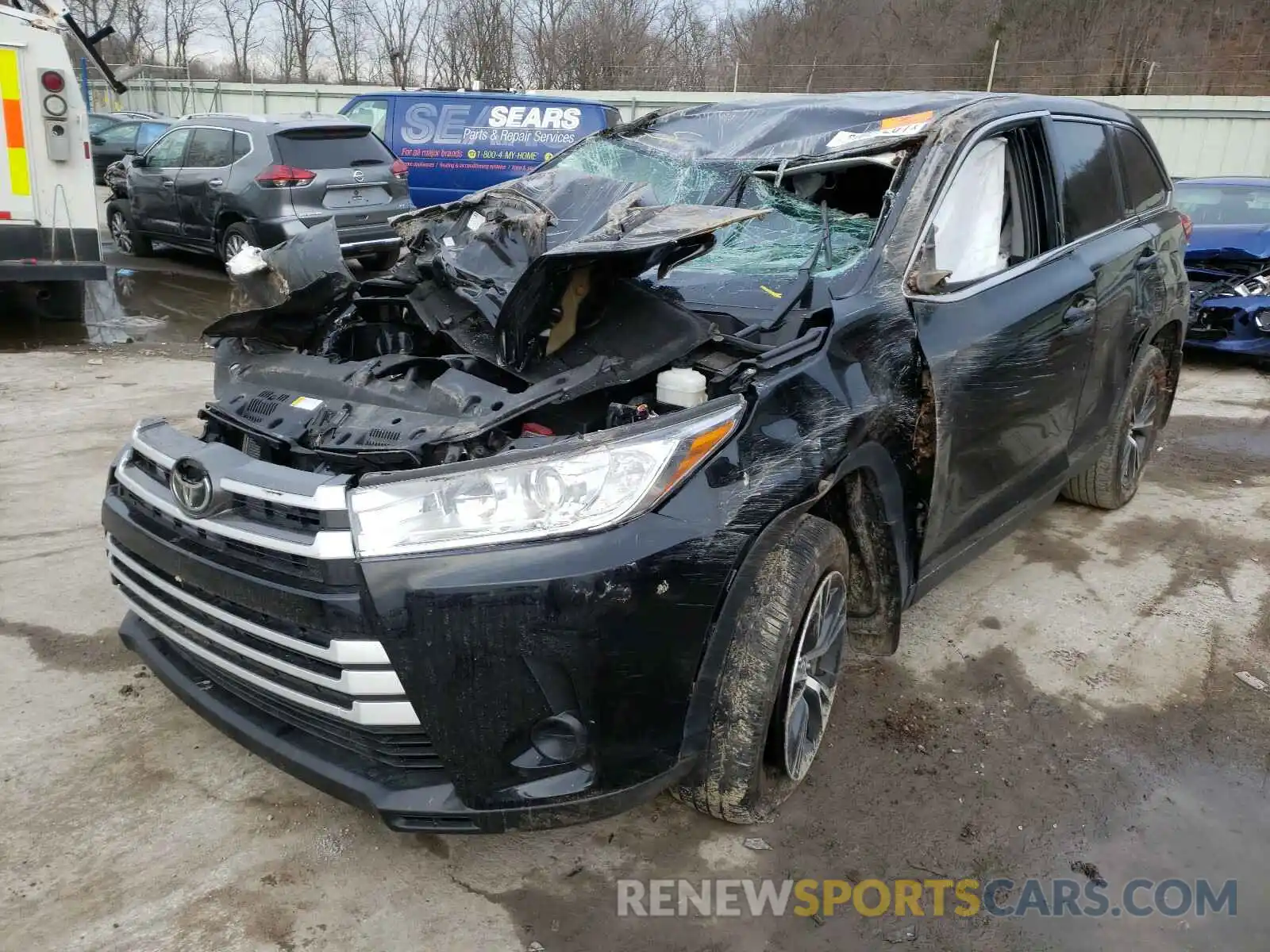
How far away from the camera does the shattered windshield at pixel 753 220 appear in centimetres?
291

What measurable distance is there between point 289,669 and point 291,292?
4.83 ft

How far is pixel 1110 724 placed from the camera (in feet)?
9.96

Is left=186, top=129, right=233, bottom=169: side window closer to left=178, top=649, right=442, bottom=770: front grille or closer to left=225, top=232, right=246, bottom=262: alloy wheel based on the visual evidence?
left=225, top=232, right=246, bottom=262: alloy wheel

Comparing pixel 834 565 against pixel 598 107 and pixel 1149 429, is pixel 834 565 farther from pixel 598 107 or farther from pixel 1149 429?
pixel 598 107

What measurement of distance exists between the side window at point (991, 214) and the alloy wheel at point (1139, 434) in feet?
4.78

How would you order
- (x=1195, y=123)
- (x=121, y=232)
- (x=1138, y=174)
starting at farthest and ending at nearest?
(x=1195, y=123) < (x=121, y=232) < (x=1138, y=174)

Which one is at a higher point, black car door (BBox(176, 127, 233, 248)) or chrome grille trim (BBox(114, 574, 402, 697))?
black car door (BBox(176, 127, 233, 248))

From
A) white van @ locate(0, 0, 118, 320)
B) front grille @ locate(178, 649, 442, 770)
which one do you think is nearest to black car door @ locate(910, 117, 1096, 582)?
front grille @ locate(178, 649, 442, 770)

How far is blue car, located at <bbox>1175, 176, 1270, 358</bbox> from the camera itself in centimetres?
760

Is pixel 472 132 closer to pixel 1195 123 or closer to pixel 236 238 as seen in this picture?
pixel 236 238

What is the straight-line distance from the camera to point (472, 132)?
38.0 feet

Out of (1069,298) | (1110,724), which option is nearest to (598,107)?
(1069,298)

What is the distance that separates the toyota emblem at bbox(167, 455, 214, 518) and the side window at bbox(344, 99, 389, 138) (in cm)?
1064

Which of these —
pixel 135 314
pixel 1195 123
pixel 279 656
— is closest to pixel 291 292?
pixel 279 656
